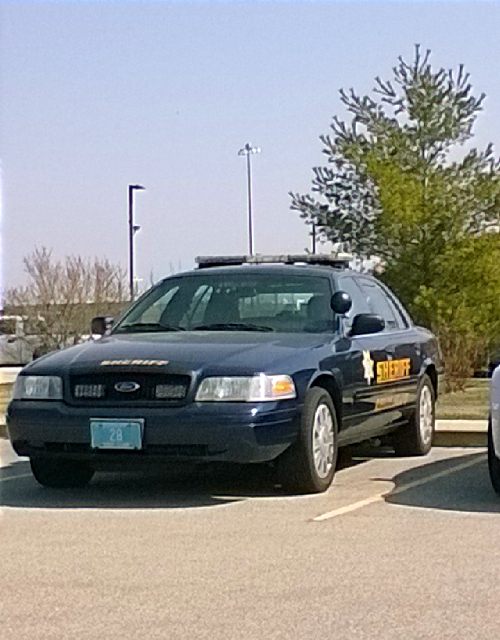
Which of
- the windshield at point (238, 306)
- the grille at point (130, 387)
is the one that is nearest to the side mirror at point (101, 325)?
the windshield at point (238, 306)

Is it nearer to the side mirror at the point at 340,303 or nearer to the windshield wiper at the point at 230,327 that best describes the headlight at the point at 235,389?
the windshield wiper at the point at 230,327

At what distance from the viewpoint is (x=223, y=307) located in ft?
29.9

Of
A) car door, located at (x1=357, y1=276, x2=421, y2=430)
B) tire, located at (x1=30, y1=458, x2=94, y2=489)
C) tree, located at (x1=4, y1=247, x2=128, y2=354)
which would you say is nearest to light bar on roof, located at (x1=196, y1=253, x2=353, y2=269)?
car door, located at (x1=357, y1=276, x2=421, y2=430)

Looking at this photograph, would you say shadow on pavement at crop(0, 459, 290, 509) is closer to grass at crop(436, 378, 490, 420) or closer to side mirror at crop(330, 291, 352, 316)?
side mirror at crop(330, 291, 352, 316)

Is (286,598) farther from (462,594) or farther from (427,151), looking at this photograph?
(427,151)

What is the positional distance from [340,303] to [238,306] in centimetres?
76

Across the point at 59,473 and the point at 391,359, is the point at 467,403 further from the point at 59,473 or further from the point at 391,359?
the point at 59,473

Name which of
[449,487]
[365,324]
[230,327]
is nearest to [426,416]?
[365,324]

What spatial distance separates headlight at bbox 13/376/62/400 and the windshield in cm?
119

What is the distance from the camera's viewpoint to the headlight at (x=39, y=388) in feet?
26.2

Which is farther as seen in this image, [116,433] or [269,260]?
[269,260]

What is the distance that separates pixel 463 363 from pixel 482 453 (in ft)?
30.3

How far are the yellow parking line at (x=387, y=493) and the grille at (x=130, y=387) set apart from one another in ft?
3.78

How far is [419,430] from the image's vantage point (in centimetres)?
1036
